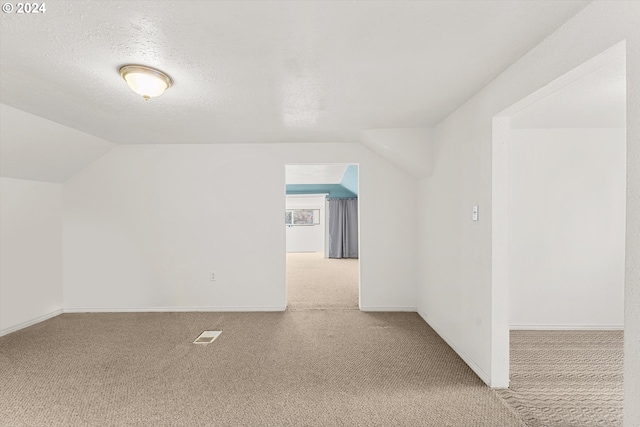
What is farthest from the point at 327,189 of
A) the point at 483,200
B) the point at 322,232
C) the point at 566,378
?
the point at 566,378

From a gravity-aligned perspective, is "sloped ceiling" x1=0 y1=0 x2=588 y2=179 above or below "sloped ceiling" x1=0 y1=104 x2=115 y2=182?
above

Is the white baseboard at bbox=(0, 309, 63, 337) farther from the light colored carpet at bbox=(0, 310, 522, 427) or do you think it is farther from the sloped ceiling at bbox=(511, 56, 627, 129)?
the sloped ceiling at bbox=(511, 56, 627, 129)

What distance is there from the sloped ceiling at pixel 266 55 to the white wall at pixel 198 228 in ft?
3.56

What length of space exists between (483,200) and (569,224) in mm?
1780

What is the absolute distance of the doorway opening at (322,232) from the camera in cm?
564

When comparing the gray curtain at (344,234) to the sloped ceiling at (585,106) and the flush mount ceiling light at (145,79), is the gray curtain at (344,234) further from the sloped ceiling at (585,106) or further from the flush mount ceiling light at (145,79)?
the flush mount ceiling light at (145,79)

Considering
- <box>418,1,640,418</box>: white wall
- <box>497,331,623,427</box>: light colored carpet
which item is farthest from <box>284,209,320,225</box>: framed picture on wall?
<box>497,331,623,427</box>: light colored carpet

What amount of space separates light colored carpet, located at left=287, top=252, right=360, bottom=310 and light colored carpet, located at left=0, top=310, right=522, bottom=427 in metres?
0.82

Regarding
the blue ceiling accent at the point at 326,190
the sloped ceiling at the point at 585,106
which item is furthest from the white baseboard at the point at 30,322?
the blue ceiling accent at the point at 326,190

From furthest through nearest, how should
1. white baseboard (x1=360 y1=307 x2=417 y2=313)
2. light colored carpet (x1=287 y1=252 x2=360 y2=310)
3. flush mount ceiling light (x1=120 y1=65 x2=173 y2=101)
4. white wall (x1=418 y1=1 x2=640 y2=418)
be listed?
light colored carpet (x1=287 y1=252 x2=360 y2=310) → white baseboard (x1=360 y1=307 x2=417 y2=313) → flush mount ceiling light (x1=120 y1=65 x2=173 y2=101) → white wall (x1=418 y1=1 x2=640 y2=418)

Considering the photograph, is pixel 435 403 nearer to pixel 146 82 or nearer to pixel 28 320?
pixel 146 82

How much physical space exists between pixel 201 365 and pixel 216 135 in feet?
8.15

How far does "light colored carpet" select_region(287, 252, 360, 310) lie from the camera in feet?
14.7

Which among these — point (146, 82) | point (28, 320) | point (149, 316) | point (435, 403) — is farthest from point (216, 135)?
point (435, 403)
